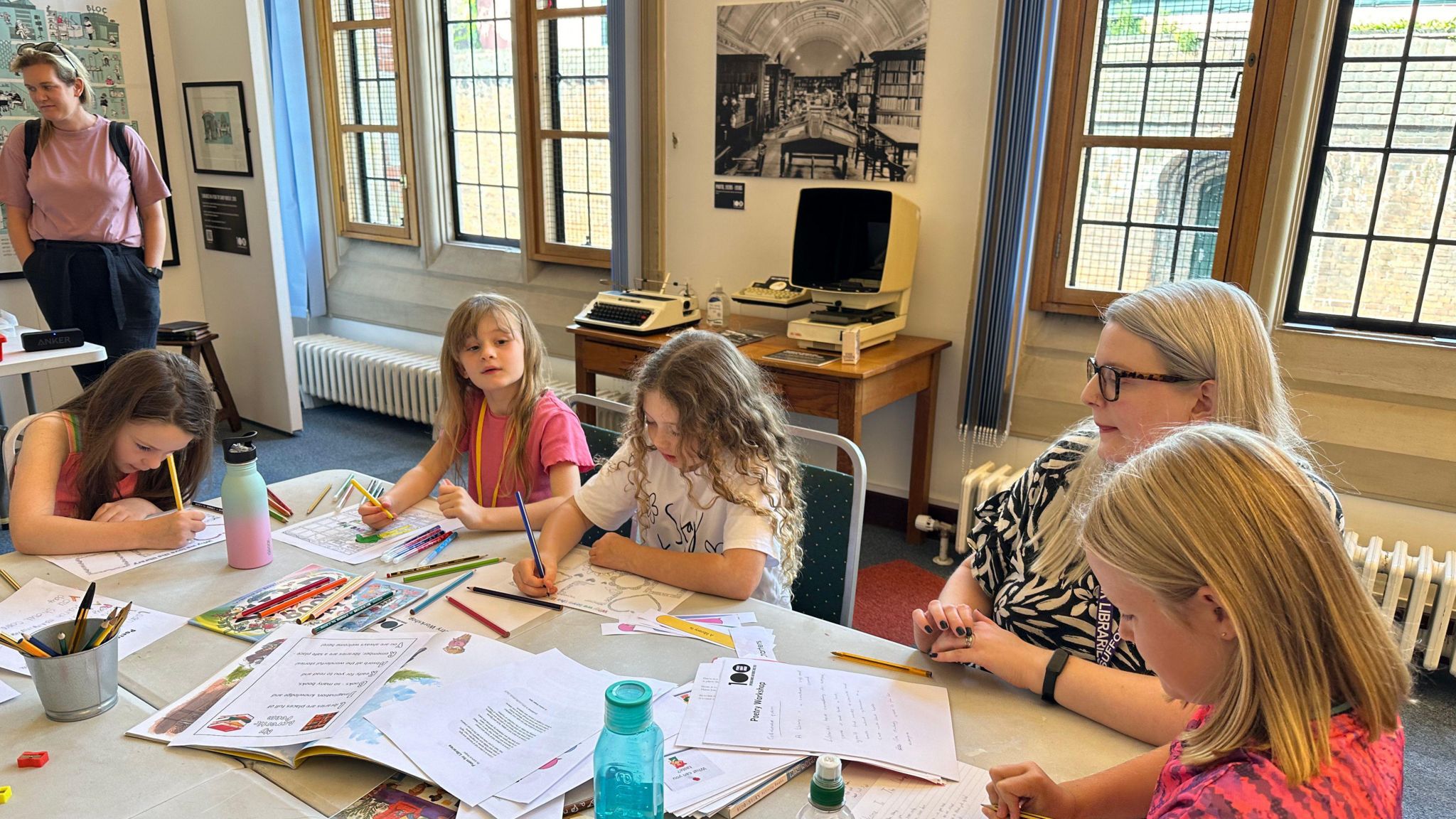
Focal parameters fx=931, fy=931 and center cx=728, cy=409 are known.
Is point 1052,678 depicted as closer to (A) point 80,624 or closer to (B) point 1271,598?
(B) point 1271,598

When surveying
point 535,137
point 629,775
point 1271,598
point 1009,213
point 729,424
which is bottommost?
point 629,775

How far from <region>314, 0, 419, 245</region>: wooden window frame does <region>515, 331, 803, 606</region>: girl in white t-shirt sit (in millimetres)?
3548

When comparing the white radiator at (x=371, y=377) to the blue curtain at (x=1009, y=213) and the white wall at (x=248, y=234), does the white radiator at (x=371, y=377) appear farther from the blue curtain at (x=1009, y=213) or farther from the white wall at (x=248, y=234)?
the blue curtain at (x=1009, y=213)

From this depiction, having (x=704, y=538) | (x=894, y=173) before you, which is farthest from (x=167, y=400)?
(x=894, y=173)

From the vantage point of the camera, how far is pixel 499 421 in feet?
6.97

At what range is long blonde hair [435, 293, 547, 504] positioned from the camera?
6.72ft

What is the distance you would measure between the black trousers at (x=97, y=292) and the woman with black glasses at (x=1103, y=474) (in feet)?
11.9

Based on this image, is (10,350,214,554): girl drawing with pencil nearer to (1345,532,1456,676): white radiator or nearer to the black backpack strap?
the black backpack strap

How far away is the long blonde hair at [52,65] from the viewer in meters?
3.22

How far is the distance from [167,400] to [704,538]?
1.05m

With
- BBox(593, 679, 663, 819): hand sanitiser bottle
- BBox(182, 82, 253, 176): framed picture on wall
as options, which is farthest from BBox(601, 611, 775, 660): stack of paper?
BBox(182, 82, 253, 176): framed picture on wall

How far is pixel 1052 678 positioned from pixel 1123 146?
230cm

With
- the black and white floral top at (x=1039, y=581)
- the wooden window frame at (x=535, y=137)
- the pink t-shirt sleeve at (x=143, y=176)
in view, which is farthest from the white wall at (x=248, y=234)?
the black and white floral top at (x=1039, y=581)

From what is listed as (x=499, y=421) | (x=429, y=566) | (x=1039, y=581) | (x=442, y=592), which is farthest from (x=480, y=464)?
(x=1039, y=581)
